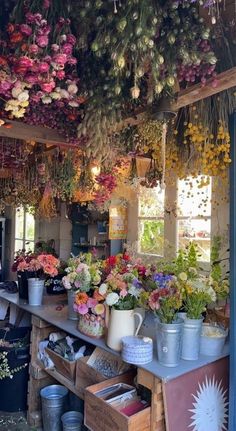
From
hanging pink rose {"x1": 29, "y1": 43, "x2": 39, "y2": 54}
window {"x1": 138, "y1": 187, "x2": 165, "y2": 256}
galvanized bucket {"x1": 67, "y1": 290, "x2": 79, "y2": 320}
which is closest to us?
hanging pink rose {"x1": 29, "y1": 43, "x2": 39, "y2": 54}

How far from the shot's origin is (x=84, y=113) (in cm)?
176

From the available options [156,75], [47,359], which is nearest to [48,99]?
[156,75]

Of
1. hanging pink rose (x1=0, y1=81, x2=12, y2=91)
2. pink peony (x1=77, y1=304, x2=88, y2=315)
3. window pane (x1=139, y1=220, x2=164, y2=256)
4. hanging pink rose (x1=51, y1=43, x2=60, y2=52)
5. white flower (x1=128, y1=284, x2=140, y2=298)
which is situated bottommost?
pink peony (x1=77, y1=304, x2=88, y2=315)

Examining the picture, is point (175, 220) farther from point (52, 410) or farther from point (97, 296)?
point (52, 410)

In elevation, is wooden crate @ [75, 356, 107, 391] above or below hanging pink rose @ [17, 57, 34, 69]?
below

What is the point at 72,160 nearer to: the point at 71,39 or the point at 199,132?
the point at 199,132

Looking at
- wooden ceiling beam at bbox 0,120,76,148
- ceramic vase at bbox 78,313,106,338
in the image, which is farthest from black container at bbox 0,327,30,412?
wooden ceiling beam at bbox 0,120,76,148

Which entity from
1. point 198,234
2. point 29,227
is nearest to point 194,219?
point 198,234

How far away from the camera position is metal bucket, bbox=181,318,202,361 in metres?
1.69

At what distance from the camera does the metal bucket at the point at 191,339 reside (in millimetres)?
1691

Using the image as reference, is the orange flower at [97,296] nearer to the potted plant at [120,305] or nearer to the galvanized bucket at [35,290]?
the potted plant at [120,305]

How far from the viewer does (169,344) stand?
5.28 ft

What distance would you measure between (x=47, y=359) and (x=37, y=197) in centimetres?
269

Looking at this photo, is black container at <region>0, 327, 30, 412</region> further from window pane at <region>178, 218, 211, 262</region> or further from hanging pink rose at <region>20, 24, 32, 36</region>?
hanging pink rose at <region>20, 24, 32, 36</region>
